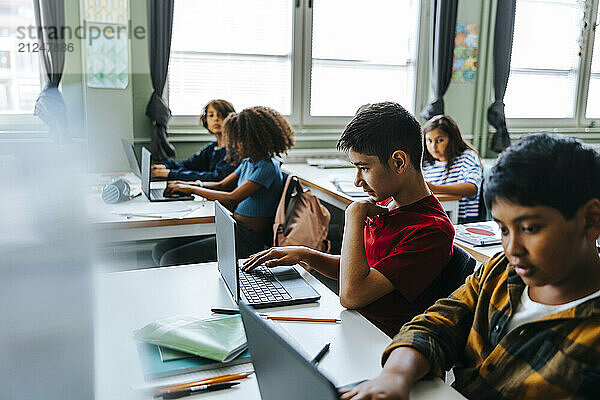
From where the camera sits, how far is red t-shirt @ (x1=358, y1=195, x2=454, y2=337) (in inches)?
49.0

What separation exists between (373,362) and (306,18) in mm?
3382

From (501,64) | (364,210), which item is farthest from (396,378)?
(501,64)

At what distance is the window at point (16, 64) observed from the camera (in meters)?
0.24

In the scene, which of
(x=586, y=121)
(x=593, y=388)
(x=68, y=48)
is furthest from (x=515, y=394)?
(x=586, y=121)

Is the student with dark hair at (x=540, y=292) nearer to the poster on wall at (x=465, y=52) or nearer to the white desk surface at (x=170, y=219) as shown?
the white desk surface at (x=170, y=219)

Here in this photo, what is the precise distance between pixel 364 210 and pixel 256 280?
0.34 m

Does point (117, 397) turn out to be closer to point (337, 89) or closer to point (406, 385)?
point (406, 385)

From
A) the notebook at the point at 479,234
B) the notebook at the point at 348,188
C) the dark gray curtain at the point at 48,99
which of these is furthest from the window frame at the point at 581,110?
the dark gray curtain at the point at 48,99

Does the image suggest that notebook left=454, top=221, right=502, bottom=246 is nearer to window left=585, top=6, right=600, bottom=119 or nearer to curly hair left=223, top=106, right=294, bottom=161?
curly hair left=223, top=106, right=294, bottom=161

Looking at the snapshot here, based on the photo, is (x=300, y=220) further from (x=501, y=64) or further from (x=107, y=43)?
(x=501, y=64)

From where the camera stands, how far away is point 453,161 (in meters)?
3.03

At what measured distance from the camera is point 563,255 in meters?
0.80

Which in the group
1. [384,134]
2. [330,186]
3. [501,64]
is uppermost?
[501,64]

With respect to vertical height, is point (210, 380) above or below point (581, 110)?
below
